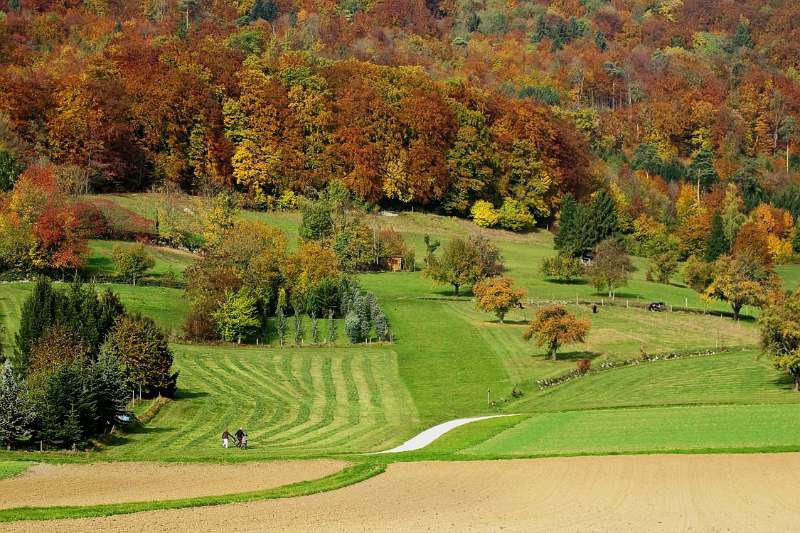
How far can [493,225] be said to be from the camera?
150 m

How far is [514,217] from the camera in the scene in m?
149

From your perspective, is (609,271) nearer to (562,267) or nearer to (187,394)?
(562,267)

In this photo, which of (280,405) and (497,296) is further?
(497,296)

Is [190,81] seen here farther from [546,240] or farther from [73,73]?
[546,240]

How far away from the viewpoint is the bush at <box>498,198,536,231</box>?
489 ft

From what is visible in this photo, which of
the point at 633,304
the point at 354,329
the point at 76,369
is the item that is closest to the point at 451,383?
the point at 354,329

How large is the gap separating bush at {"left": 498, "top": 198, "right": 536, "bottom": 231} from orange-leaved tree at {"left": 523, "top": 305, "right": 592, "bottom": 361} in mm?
65102

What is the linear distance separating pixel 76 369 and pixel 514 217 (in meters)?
101

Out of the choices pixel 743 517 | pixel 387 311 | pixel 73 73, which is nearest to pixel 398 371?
pixel 387 311

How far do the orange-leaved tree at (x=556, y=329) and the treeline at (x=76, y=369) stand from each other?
26.7 m

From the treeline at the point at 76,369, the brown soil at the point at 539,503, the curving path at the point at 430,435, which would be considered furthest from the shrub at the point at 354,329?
the brown soil at the point at 539,503

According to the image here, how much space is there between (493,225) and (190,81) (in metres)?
41.3

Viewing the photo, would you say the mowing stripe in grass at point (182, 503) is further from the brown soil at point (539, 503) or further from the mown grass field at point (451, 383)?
the mown grass field at point (451, 383)

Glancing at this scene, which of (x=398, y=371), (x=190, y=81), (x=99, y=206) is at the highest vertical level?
(x=190, y=81)
